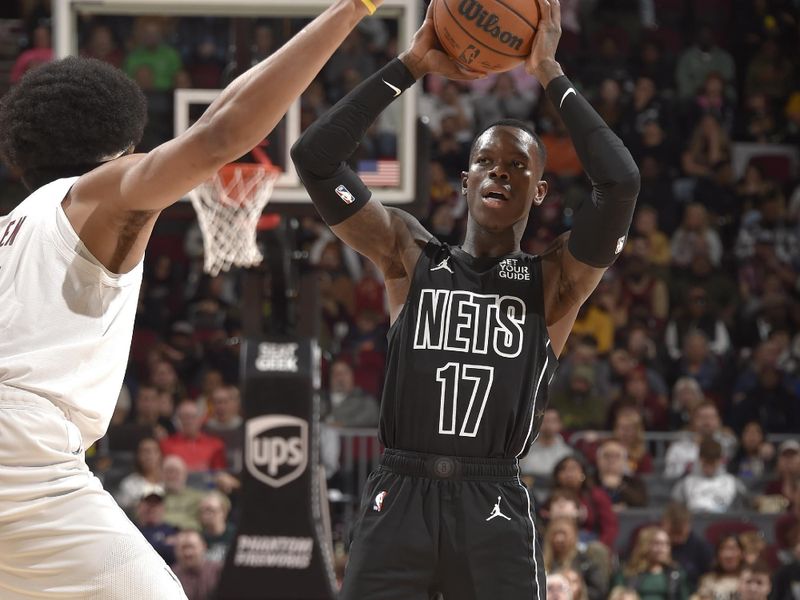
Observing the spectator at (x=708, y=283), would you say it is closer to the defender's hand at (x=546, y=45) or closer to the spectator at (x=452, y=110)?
the spectator at (x=452, y=110)

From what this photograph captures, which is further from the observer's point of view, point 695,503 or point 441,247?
point 695,503

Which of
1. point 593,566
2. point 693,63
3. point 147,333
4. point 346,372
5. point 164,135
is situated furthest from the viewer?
point 693,63

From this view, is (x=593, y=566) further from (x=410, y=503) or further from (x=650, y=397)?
(x=410, y=503)

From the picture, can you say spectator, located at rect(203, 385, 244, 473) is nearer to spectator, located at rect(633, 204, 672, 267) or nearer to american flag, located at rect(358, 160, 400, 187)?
american flag, located at rect(358, 160, 400, 187)

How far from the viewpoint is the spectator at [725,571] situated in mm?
9250

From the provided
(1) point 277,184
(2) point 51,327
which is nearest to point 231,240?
(1) point 277,184

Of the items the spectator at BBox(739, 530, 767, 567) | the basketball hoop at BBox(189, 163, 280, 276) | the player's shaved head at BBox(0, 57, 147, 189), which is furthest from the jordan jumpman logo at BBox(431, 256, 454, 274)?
the spectator at BBox(739, 530, 767, 567)

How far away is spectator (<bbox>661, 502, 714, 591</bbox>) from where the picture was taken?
31.3ft

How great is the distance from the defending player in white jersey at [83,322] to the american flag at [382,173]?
16.2 feet

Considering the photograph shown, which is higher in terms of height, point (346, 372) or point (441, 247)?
point (441, 247)

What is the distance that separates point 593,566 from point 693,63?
8.15m

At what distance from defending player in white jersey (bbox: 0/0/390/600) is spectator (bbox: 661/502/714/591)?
23.1ft

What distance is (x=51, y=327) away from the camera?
3143 millimetres

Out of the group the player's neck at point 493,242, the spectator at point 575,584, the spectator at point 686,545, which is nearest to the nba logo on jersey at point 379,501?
the player's neck at point 493,242
